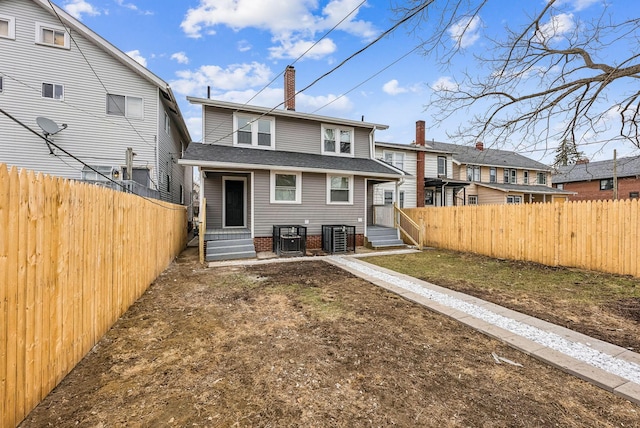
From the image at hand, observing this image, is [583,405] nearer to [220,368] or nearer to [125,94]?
[220,368]

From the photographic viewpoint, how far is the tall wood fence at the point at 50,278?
6.50 feet

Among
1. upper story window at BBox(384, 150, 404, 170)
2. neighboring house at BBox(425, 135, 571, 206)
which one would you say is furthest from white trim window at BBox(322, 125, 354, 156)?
neighboring house at BBox(425, 135, 571, 206)

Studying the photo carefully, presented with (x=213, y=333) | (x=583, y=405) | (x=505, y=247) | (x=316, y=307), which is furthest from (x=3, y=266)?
(x=505, y=247)

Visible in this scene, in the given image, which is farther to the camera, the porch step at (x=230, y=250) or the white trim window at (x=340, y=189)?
the white trim window at (x=340, y=189)

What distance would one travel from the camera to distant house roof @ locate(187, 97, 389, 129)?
433 inches

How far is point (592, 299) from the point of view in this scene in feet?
18.0

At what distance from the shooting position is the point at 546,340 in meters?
3.66

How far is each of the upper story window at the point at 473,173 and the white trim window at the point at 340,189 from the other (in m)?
15.5

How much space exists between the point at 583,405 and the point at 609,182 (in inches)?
1514

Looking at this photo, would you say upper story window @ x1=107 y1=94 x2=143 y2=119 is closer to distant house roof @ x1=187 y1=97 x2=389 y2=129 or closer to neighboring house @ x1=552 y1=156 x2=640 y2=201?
distant house roof @ x1=187 y1=97 x2=389 y2=129

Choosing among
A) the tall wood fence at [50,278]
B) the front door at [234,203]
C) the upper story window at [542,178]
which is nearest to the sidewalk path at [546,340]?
the tall wood fence at [50,278]

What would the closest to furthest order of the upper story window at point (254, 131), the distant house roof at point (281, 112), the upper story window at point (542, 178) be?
the distant house roof at point (281, 112) < the upper story window at point (254, 131) < the upper story window at point (542, 178)

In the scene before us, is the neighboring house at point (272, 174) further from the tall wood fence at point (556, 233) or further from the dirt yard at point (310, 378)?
the dirt yard at point (310, 378)

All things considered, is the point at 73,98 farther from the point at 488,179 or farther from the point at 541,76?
the point at 488,179
